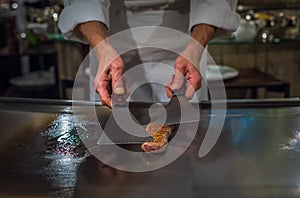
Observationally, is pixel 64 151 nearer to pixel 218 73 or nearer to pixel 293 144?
pixel 293 144

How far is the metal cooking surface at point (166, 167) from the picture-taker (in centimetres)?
58

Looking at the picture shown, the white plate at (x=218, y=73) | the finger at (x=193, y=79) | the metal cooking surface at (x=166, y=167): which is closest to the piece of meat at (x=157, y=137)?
the metal cooking surface at (x=166, y=167)

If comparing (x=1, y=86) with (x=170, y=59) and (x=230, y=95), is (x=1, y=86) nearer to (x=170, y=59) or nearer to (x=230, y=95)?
(x=230, y=95)

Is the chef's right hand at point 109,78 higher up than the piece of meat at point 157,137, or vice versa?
the chef's right hand at point 109,78

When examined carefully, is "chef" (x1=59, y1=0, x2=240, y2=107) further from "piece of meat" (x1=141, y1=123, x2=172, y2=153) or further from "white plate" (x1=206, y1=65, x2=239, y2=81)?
"white plate" (x1=206, y1=65, x2=239, y2=81)

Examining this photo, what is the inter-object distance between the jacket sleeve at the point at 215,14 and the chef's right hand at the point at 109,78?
306 mm

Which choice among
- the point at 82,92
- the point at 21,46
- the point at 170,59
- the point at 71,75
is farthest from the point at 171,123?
the point at 21,46

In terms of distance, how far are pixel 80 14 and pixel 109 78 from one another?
289 mm

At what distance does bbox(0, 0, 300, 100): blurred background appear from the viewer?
7.59 feet

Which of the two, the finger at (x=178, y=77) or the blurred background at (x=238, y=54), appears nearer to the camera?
the finger at (x=178, y=77)

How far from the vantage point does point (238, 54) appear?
2.56 m

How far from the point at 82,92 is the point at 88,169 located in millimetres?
1672

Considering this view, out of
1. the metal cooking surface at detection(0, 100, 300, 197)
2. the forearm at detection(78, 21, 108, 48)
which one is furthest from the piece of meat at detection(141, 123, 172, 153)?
the forearm at detection(78, 21, 108, 48)

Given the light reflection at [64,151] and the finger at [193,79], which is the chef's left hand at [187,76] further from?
the light reflection at [64,151]
